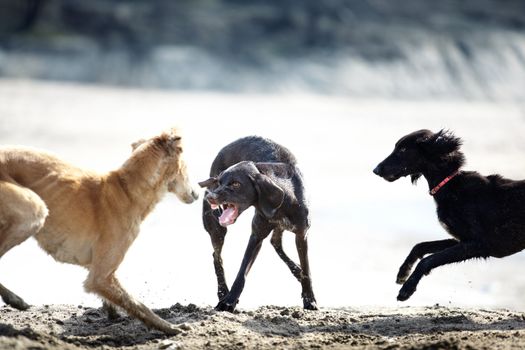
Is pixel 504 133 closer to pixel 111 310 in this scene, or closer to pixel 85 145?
pixel 85 145

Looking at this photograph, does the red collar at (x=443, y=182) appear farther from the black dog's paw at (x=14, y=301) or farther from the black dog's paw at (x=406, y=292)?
the black dog's paw at (x=14, y=301)

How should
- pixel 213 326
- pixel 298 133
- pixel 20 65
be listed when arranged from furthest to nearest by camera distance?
pixel 20 65
pixel 298 133
pixel 213 326

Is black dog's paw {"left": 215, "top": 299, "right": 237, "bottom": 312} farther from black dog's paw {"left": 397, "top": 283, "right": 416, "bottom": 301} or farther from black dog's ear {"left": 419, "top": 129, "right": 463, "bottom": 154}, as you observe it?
black dog's ear {"left": 419, "top": 129, "right": 463, "bottom": 154}

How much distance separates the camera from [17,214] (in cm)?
733

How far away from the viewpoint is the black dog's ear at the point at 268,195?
921cm

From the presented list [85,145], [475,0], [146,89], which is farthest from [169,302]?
[475,0]

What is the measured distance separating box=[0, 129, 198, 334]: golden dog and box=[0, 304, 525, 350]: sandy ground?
306 mm

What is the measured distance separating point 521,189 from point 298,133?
18.8 metres

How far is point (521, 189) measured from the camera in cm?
955

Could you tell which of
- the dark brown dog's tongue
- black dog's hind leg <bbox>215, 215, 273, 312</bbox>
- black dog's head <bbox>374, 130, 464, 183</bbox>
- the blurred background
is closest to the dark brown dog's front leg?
black dog's hind leg <bbox>215, 215, 273, 312</bbox>

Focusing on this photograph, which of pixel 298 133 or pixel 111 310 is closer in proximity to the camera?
pixel 111 310

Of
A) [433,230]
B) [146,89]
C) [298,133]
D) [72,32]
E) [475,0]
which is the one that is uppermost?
[475,0]

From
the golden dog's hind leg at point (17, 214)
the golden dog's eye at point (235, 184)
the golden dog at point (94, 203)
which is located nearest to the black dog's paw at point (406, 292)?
the golden dog's eye at point (235, 184)

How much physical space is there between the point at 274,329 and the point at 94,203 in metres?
1.88
